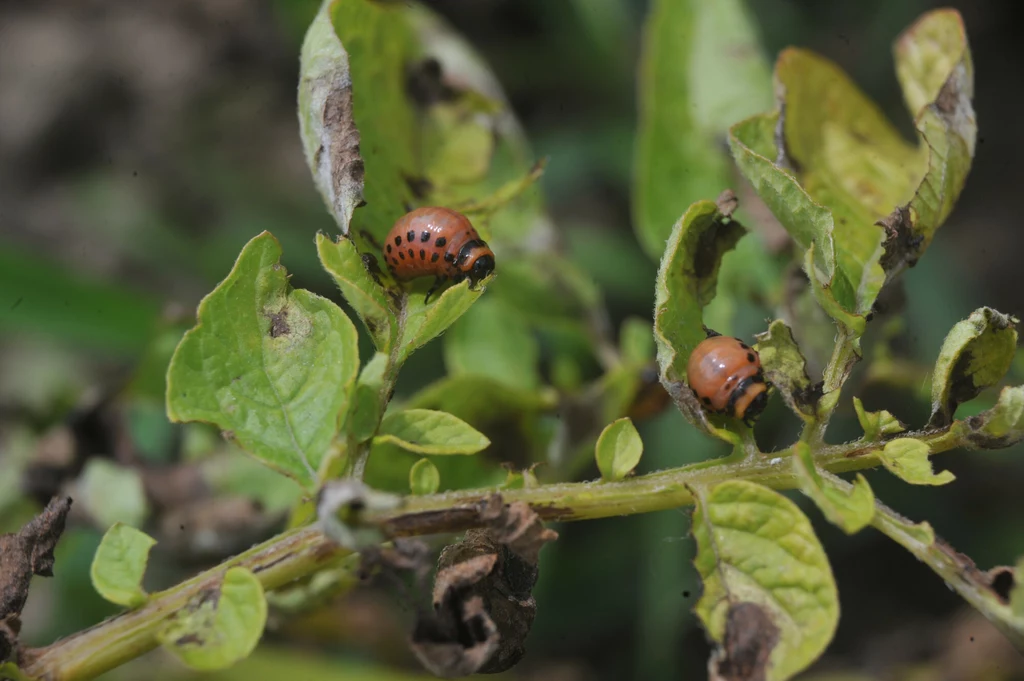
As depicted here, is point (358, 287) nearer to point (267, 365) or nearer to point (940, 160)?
point (267, 365)

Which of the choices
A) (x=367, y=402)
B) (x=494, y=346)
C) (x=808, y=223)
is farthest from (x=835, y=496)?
(x=494, y=346)

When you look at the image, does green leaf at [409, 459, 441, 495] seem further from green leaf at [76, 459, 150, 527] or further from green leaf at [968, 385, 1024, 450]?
green leaf at [76, 459, 150, 527]

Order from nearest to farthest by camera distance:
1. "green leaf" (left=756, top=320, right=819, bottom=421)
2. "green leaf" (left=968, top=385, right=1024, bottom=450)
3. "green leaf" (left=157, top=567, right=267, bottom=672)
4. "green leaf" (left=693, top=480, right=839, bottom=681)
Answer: "green leaf" (left=157, top=567, right=267, bottom=672)
"green leaf" (left=693, top=480, right=839, bottom=681)
"green leaf" (left=968, top=385, right=1024, bottom=450)
"green leaf" (left=756, top=320, right=819, bottom=421)

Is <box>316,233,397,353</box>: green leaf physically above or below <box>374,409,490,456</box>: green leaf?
above

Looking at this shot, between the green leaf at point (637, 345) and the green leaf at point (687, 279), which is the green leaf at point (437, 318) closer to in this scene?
the green leaf at point (687, 279)

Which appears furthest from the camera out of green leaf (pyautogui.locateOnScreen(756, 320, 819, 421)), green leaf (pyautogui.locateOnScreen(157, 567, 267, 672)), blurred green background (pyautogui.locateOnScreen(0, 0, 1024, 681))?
blurred green background (pyautogui.locateOnScreen(0, 0, 1024, 681))

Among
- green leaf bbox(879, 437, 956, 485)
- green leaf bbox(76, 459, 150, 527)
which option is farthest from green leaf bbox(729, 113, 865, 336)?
green leaf bbox(76, 459, 150, 527)

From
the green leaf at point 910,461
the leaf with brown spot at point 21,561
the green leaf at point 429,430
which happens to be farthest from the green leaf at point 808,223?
the leaf with brown spot at point 21,561
